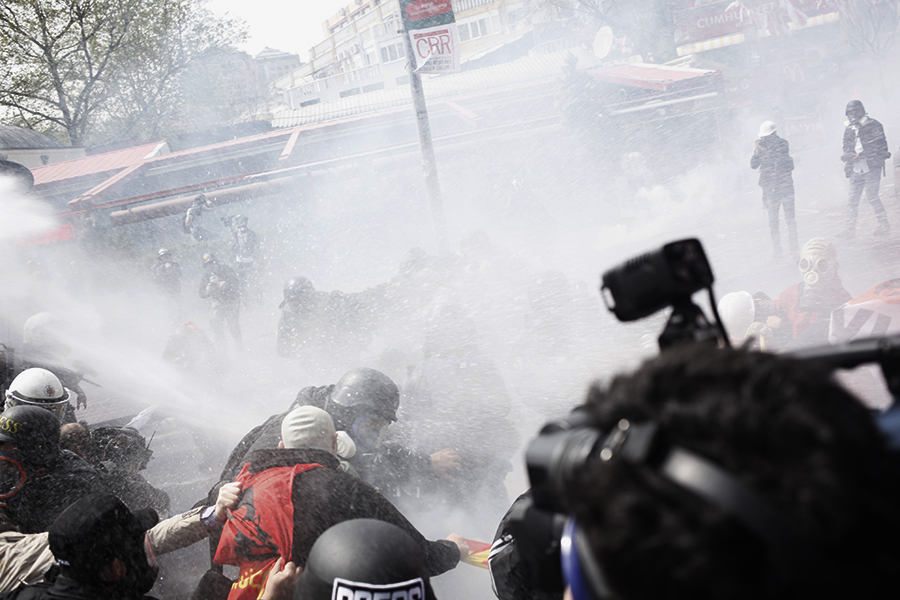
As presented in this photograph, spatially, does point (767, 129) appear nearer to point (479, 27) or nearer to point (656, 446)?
point (656, 446)

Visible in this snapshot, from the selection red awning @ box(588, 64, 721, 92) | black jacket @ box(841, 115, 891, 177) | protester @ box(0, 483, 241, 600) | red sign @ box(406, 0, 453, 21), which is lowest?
protester @ box(0, 483, 241, 600)

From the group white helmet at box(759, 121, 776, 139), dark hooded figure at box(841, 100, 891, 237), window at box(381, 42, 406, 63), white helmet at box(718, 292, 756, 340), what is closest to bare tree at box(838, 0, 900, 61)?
dark hooded figure at box(841, 100, 891, 237)

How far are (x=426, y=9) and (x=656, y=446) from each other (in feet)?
24.6

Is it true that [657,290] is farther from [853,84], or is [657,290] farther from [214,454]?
[853,84]

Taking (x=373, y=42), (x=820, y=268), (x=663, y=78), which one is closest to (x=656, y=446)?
(x=820, y=268)

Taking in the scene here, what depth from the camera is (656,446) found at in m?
0.59

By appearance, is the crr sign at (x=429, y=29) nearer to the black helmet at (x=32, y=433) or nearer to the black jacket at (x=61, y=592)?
the black helmet at (x=32, y=433)

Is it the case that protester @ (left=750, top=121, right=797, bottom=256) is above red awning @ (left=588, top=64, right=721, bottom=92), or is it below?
below

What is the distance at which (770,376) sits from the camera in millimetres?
→ 604

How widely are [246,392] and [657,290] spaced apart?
7834mm

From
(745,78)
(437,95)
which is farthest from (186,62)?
(745,78)

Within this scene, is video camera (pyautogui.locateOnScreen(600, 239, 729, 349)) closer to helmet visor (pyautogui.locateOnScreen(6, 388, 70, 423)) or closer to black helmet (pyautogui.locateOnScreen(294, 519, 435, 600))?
black helmet (pyautogui.locateOnScreen(294, 519, 435, 600))

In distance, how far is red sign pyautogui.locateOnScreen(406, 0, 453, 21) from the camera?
281 inches

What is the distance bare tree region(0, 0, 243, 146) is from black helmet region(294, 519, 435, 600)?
2602 centimetres
